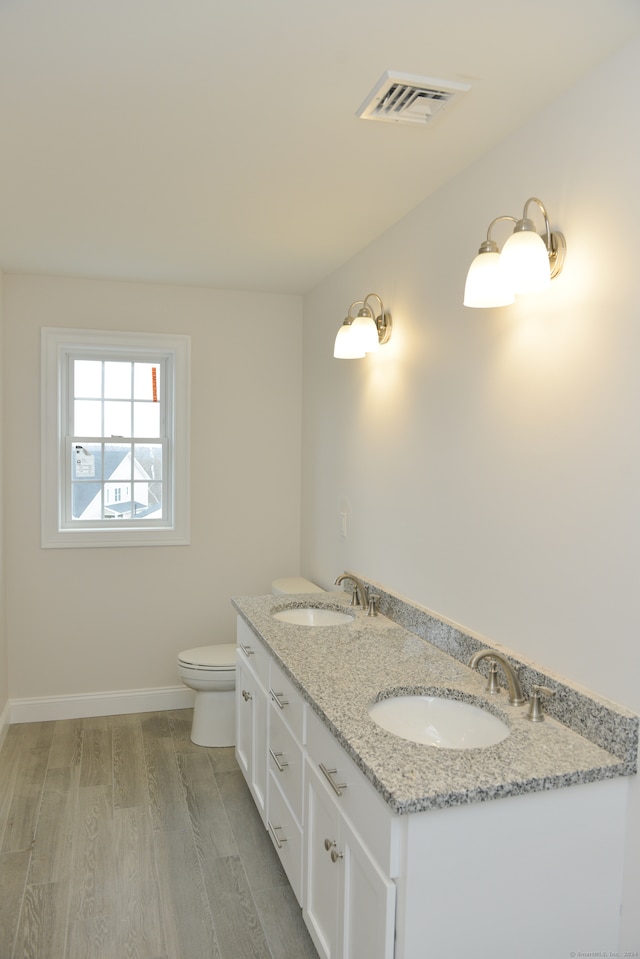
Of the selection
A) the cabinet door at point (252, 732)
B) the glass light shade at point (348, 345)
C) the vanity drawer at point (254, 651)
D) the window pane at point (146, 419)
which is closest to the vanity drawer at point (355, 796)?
the vanity drawer at point (254, 651)

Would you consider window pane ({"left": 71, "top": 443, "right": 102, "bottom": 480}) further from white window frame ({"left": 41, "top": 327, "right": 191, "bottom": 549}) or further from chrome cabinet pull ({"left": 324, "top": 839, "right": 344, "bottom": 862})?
chrome cabinet pull ({"left": 324, "top": 839, "right": 344, "bottom": 862})

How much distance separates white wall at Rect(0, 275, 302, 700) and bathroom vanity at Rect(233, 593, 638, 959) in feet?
7.63

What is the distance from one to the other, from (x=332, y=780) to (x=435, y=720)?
1.15 ft

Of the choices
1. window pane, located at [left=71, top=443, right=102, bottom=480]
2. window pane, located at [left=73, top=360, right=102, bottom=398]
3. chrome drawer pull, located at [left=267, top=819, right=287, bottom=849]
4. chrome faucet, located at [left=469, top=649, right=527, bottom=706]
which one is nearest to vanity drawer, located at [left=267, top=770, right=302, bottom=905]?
chrome drawer pull, located at [left=267, top=819, right=287, bottom=849]

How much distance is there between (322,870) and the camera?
1971 mm

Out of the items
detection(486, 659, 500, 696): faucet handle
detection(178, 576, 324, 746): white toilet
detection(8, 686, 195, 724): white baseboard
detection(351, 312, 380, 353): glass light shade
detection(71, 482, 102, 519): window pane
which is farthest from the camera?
detection(71, 482, 102, 519): window pane

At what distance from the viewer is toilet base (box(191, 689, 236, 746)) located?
3.66 metres

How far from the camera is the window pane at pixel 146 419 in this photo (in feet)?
13.7

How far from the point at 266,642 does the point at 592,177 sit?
1.75 metres

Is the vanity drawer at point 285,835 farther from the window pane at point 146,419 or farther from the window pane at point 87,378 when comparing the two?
the window pane at point 87,378

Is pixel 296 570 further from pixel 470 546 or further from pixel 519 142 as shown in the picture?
pixel 519 142

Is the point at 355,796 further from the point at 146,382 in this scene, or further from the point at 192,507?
the point at 146,382

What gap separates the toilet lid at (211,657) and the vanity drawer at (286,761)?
1.05 meters

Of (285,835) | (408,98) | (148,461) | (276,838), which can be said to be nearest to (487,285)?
(408,98)
